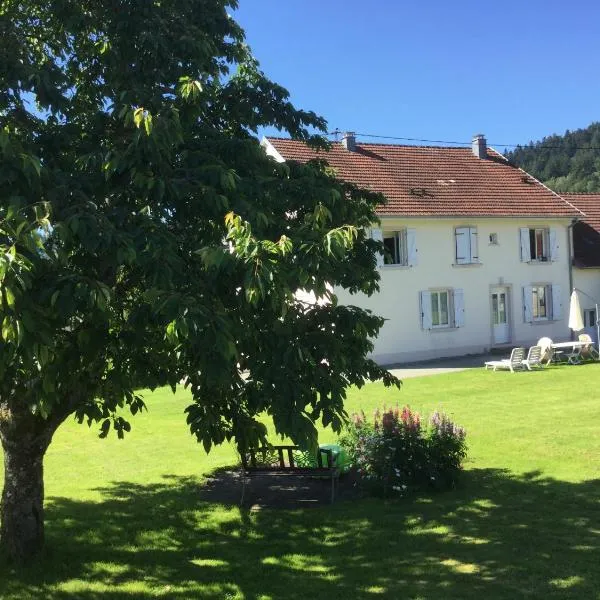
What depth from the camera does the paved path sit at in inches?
859

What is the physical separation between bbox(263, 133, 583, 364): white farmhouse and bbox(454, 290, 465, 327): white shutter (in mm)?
41

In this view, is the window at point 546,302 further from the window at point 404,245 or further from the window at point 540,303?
the window at point 404,245

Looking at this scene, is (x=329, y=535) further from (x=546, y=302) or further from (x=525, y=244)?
(x=546, y=302)

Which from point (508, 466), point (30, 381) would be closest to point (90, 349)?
point (30, 381)

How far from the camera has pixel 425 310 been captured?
25344 mm

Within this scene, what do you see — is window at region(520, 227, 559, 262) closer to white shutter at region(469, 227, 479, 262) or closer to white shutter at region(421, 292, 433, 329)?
white shutter at region(469, 227, 479, 262)

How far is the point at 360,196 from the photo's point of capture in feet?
22.2

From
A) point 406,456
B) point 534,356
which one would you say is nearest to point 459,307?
point 534,356

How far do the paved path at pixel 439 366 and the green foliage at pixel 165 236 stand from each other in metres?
15.7

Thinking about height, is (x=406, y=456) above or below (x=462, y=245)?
below

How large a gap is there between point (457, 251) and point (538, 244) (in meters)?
4.41

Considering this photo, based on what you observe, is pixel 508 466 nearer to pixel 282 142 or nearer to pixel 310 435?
pixel 310 435

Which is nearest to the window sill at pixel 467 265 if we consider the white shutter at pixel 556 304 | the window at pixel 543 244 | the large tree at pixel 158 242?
the window at pixel 543 244

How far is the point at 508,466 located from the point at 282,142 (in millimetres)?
18392
